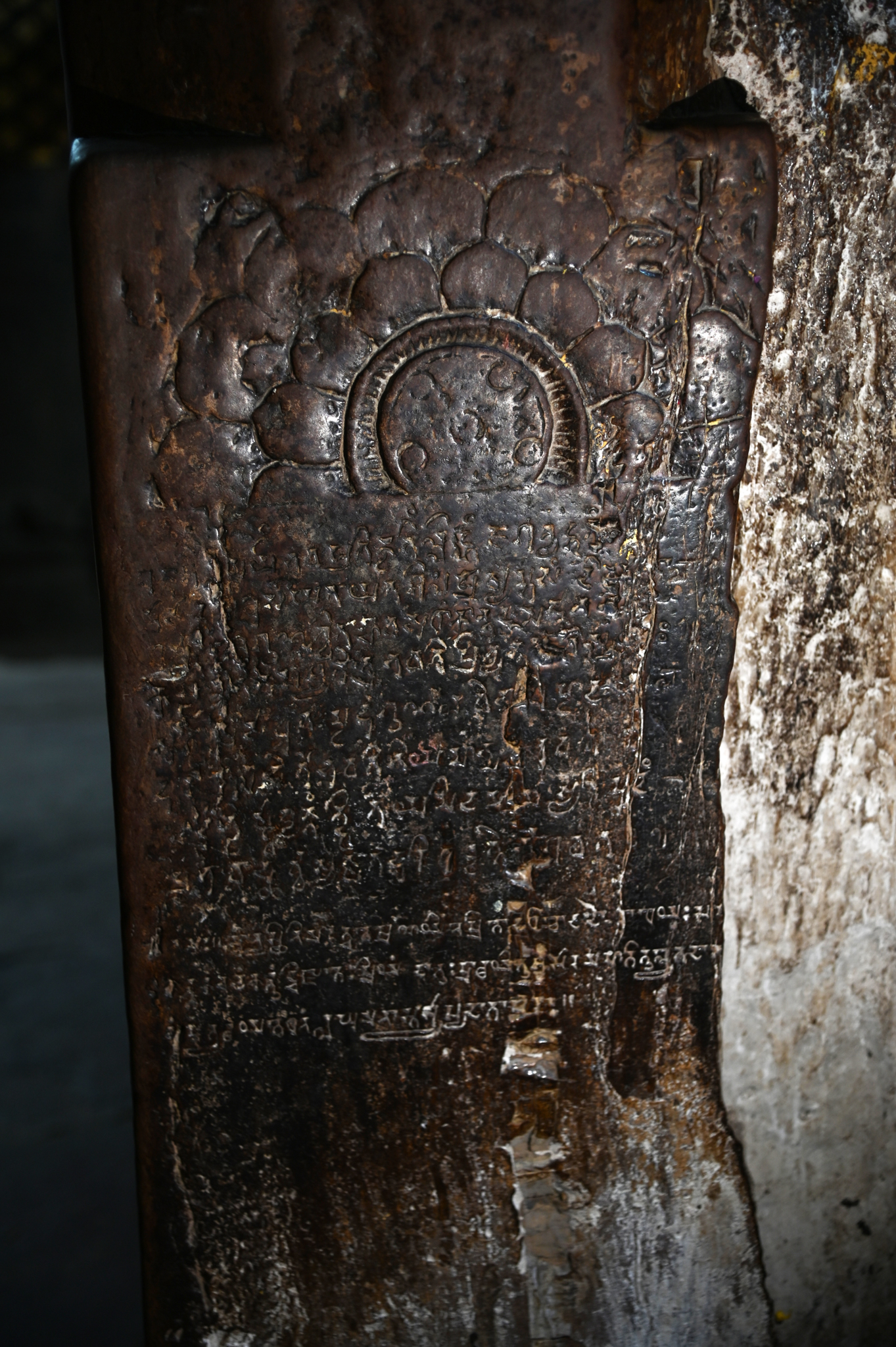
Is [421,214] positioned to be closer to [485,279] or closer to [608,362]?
[485,279]

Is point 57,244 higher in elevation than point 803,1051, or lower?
higher

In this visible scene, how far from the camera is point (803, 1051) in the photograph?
1.01 m

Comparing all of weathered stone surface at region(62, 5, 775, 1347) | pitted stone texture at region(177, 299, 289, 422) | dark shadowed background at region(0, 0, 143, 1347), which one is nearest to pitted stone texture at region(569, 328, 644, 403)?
weathered stone surface at region(62, 5, 775, 1347)

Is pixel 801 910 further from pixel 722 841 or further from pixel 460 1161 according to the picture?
pixel 460 1161

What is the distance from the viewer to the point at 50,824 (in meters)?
3.18

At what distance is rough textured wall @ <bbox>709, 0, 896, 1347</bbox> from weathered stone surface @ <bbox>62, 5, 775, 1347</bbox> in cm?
5

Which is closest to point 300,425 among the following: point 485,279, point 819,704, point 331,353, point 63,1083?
point 331,353

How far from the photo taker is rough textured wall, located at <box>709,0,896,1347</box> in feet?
2.71

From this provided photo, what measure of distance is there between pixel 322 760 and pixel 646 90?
717 mm

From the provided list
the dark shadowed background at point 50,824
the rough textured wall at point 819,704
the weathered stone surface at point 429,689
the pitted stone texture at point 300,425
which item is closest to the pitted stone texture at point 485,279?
the weathered stone surface at point 429,689

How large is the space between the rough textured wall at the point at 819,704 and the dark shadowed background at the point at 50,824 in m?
1.12

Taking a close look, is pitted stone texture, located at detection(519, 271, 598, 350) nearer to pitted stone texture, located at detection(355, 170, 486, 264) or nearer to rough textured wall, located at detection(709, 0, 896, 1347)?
pitted stone texture, located at detection(355, 170, 486, 264)

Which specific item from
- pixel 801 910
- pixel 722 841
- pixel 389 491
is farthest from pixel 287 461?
pixel 801 910

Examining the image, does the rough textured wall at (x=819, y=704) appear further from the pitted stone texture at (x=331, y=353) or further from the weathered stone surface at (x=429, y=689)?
the pitted stone texture at (x=331, y=353)
